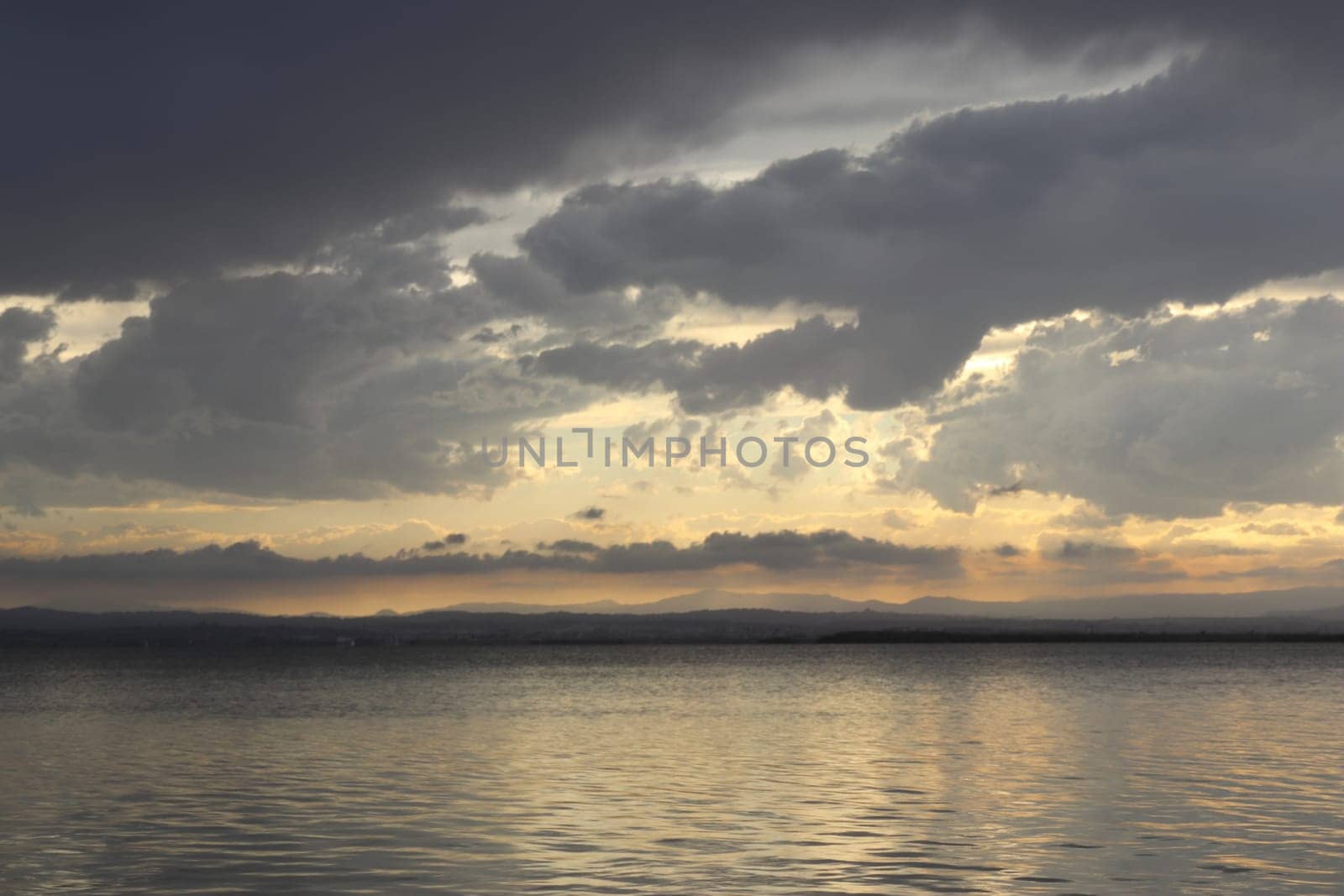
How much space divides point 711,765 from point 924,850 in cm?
2029

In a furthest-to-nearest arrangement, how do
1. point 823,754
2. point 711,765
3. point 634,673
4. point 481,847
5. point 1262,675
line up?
point 634,673 → point 1262,675 → point 823,754 → point 711,765 → point 481,847

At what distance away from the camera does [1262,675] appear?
14738 centimetres

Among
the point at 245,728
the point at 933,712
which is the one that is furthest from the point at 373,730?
the point at 933,712

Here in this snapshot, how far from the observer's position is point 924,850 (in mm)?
32406

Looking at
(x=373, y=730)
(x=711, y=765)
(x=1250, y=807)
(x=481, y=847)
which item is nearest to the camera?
(x=481, y=847)

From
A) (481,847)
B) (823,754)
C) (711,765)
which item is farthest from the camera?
(823,754)

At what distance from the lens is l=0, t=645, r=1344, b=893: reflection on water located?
30000 mm

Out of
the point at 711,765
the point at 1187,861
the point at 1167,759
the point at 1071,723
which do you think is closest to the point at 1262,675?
the point at 1071,723

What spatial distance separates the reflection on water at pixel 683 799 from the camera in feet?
98.4

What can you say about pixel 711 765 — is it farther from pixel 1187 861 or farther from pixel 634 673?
pixel 634 673

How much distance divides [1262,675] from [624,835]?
427ft

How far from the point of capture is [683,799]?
1652 inches

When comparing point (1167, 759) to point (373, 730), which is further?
point (373, 730)

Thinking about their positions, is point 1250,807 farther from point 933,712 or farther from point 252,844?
point 933,712
